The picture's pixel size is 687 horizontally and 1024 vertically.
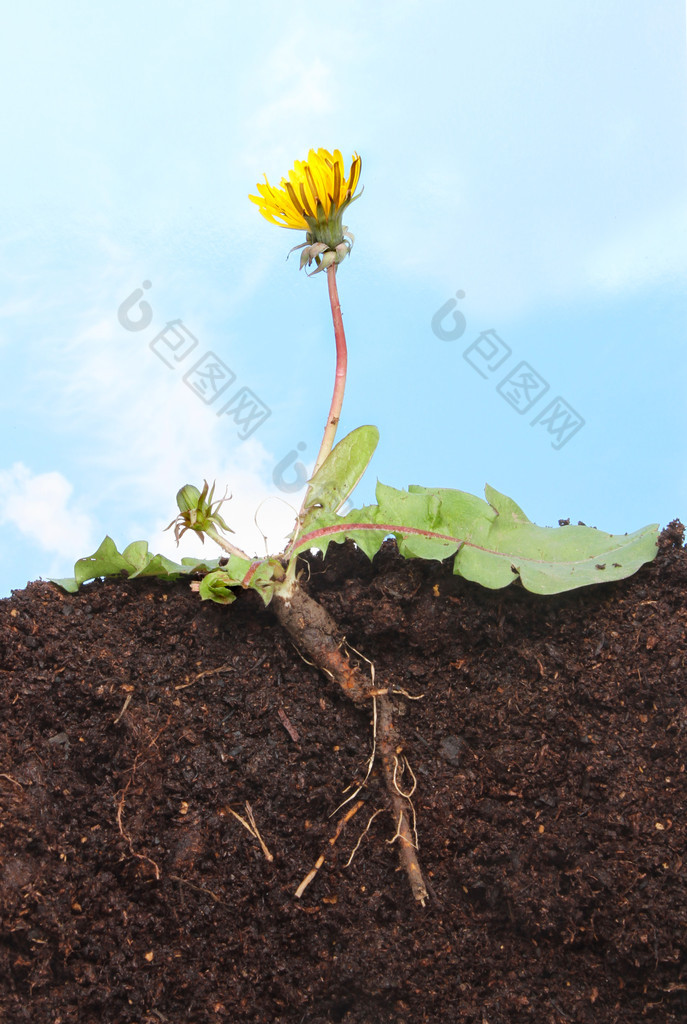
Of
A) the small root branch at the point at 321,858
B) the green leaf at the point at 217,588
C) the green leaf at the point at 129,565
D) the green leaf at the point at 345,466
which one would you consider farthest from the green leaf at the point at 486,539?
the small root branch at the point at 321,858

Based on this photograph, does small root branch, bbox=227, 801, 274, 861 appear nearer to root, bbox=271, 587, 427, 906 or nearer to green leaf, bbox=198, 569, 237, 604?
root, bbox=271, 587, 427, 906

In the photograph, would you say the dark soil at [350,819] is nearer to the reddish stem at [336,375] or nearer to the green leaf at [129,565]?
the green leaf at [129,565]

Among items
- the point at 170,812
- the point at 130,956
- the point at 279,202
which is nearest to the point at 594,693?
the point at 170,812

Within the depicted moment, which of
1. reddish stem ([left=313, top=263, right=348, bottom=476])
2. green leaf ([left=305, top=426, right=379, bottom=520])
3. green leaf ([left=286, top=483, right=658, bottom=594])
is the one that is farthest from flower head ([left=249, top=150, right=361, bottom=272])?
green leaf ([left=286, top=483, right=658, bottom=594])

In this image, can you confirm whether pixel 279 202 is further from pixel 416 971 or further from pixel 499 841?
pixel 416 971

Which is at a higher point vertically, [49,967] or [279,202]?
[279,202]
